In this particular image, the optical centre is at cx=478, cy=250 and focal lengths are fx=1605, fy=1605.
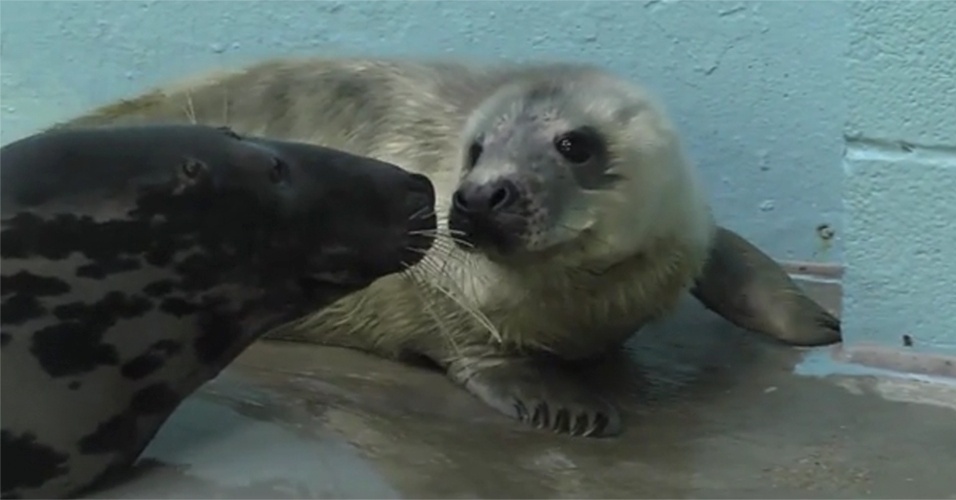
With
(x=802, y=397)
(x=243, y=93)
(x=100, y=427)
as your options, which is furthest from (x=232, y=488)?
(x=243, y=93)

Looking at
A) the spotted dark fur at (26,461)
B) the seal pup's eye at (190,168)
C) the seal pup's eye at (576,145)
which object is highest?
the seal pup's eye at (190,168)

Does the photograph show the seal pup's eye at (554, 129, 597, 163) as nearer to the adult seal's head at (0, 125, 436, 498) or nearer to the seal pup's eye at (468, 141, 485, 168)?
the seal pup's eye at (468, 141, 485, 168)

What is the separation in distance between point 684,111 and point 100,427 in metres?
2.04

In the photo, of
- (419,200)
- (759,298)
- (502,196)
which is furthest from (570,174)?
(759,298)

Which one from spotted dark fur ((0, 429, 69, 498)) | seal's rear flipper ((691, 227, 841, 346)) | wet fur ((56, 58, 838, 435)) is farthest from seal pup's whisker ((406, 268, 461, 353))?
spotted dark fur ((0, 429, 69, 498))

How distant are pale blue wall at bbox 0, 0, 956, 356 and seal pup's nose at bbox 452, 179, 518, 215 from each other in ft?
2.62

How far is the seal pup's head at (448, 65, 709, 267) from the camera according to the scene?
9.89ft

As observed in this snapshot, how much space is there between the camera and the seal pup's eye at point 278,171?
264 cm

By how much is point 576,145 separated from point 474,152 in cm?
22

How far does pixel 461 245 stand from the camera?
10.0 feet

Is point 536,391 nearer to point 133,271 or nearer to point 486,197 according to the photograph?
point 486,197

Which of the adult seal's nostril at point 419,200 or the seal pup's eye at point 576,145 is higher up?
the seal pup's eye at point 576,145

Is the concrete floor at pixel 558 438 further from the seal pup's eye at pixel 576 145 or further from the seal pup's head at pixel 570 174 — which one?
the seal pup's eye at pixel 576 145

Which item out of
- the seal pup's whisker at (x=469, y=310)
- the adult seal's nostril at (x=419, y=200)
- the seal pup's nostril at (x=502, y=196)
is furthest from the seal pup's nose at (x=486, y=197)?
the seal pup's whisker at (x=469, y=310)
